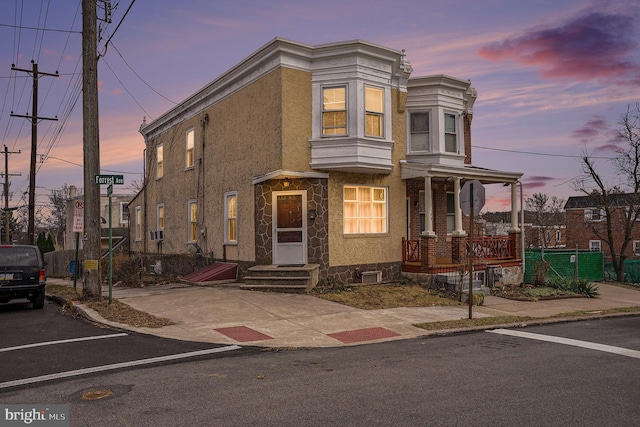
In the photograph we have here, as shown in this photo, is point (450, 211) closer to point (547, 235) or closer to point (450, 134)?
point (450, 134)

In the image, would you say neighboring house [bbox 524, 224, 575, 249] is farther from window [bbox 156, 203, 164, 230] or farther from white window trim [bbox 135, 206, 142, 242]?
window [bbox 156, 203, 164, 230]

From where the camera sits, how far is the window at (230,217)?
1803cm

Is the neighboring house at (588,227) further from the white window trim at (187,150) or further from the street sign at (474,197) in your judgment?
the street sign at (474,197)

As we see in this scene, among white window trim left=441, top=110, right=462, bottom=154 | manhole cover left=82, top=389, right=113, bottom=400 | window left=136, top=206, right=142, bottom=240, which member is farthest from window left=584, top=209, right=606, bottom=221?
manhole cover left=82, top=389, right=113, bottom=400

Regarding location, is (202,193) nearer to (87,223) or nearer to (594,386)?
(87,223)

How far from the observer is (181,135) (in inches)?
885

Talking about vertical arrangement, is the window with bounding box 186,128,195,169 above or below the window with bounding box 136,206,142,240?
above

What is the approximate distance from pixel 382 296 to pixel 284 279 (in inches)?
114

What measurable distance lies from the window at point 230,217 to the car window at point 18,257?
6.47 meters

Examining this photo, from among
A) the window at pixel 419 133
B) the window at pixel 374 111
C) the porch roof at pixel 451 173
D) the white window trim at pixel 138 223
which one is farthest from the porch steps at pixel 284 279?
the white window trim at pixel 138 223

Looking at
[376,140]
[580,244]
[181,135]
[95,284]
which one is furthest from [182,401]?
[580,244]

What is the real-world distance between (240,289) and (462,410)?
10.6 m

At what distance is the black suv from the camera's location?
12.5 m

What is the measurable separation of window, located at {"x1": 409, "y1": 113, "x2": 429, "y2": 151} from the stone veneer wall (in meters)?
4.87
